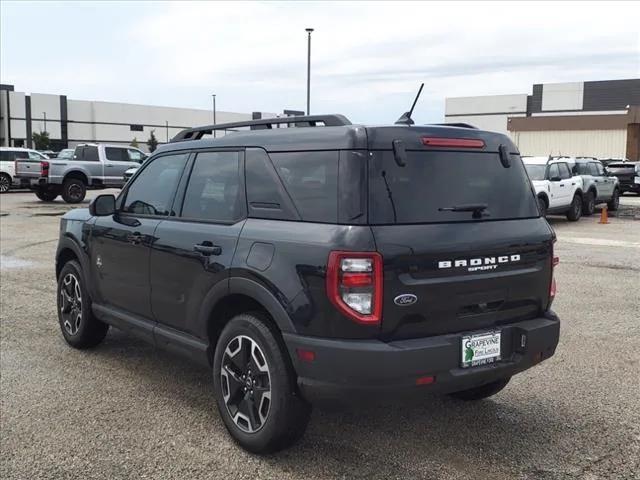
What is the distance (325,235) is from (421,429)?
1.53 metres

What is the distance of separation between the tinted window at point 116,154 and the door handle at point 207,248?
20.6 m

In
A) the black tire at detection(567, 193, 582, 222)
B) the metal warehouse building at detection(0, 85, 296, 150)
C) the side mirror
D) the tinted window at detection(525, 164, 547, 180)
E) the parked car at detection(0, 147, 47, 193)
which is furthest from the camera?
the metal warehouse building at detection(0, 85, 296, 150)

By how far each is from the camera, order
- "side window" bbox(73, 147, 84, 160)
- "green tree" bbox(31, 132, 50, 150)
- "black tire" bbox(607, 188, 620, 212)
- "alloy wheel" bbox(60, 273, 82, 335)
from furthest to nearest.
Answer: "green tree" bbox(31, 132, 50, 150) → "side window" bbox(73, 147, 84, 160) → "black tire" bbox(607, 188, 620, 212) → "alloy wheel" bbox(60, 273, 82, 335)

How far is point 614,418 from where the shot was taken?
4.09 m

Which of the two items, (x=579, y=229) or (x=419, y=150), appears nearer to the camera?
(x=419, y=150)

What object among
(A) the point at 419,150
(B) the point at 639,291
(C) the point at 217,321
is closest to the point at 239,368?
(C) the point at 217,321

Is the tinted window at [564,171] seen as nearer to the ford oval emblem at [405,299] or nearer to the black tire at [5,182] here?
the ford oval emblem at [405,299]

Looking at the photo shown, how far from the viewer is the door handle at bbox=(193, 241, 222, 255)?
3743mm

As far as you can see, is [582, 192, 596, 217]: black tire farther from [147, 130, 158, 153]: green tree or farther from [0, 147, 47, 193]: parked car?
[147, 130, 158, 153]: green tree

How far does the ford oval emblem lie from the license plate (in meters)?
0.38

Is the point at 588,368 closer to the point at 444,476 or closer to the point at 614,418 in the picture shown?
the point at 614,418

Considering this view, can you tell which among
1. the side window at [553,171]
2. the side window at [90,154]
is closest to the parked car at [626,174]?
the side window at [553,171]

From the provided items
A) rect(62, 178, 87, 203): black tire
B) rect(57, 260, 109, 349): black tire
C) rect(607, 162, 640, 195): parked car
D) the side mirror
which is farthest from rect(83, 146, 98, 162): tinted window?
rect(607, 162, 640, 195): parked car

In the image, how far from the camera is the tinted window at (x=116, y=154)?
2312cm
